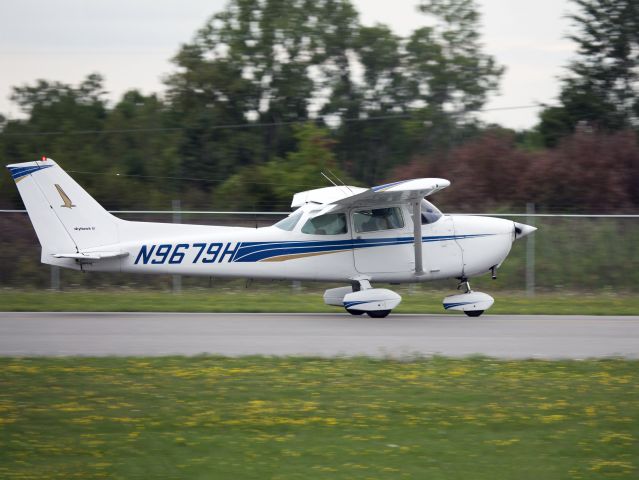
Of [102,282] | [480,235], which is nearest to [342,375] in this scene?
[480,235]

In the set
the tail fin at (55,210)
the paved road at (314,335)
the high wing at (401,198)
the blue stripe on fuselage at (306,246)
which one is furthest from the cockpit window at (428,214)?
the tail fin at (55,210)

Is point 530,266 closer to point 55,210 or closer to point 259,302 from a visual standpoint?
point 259,302

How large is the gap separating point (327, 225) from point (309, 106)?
23.5m

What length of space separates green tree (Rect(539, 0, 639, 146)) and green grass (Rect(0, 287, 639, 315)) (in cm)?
1580

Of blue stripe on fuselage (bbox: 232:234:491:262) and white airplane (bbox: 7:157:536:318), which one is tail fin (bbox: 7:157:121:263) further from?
blue stripe on fuselage (bbox: 232:234:491:262)

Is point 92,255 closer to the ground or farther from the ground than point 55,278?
farther from the ground

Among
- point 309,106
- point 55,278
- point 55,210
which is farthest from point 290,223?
point 309,106

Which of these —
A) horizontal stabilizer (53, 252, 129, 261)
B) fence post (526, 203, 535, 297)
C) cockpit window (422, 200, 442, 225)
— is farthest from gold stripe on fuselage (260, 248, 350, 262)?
fence post (526, 203, 535, 297)

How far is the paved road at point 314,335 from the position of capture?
1219cm

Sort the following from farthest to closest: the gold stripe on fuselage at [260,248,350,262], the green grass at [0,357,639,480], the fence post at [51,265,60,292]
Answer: the fence post at [51,265,60,292], the gold stripe on fuselage at [260,248,350,262], the green grass at [0,357,639,480]

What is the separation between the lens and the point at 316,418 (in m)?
8.22

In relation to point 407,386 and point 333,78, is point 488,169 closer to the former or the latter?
point 333,78

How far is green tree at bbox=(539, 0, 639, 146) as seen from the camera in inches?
1409

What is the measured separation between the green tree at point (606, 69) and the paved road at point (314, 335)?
67.1 ft
